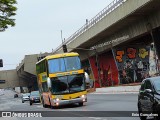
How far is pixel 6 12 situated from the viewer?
23156mm

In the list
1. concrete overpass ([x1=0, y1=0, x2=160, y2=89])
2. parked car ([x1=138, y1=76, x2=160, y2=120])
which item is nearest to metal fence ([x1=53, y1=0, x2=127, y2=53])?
concrete overpass ([x1=0, y1=0, x2=160, y2=89])

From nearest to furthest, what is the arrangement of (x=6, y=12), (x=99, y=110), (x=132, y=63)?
(x=6, y=12) → (x=99, y=110) → (x=132, y=63)

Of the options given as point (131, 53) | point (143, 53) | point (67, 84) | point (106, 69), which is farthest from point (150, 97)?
point (106, 69)

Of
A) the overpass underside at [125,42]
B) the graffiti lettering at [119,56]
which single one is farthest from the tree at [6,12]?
the graffiti lettering at [119,56]

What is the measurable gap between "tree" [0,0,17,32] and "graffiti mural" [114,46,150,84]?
1548 inches

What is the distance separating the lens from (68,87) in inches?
1294

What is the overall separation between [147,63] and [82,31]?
461 inches

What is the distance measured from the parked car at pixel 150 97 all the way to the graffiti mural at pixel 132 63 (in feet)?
148

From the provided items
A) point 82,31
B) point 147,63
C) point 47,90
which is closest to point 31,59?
point 82,31

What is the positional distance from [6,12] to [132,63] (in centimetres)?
4312

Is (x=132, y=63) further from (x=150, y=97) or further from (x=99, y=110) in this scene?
(x=150, y=97)

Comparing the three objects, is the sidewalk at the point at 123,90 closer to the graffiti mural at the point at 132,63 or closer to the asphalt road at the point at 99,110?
the graffiti mural at the point at 132,63

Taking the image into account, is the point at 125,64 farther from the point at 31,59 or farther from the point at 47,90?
the point at 31,59

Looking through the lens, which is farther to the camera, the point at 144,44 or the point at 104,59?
the point at 104,59
